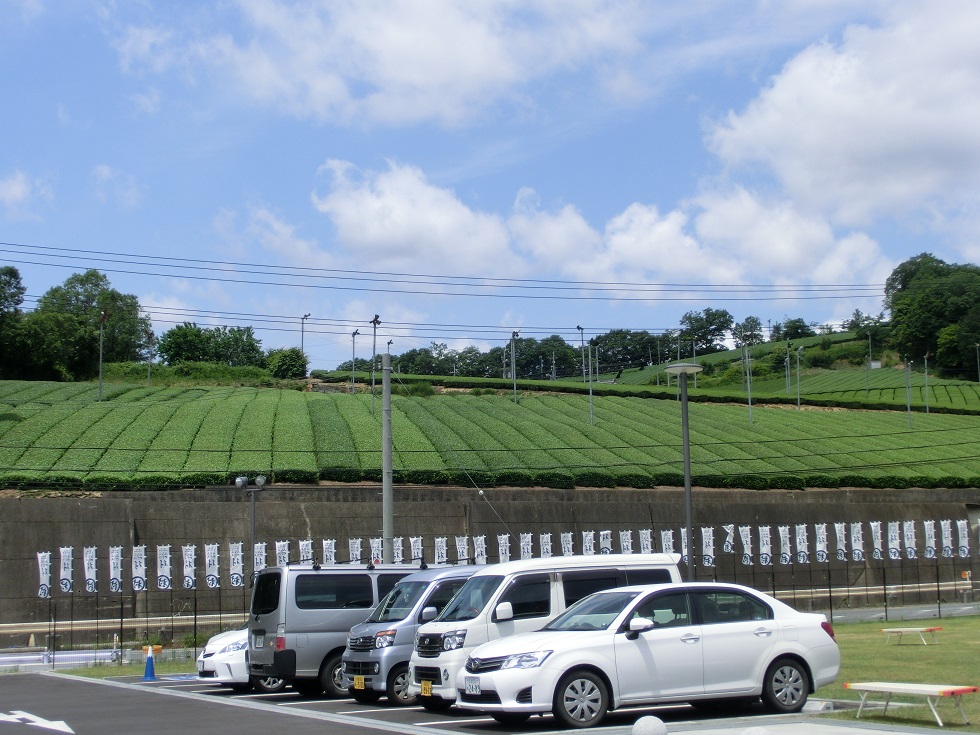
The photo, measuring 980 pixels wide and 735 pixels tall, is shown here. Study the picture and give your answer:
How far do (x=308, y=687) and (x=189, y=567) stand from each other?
16694mm

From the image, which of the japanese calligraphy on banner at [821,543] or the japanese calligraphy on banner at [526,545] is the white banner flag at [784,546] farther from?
the japanese calligraphy on banner at [526,545]

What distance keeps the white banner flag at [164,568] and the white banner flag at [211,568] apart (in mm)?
1221

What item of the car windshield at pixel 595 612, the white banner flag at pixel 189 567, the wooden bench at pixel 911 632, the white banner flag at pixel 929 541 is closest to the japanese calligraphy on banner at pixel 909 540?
the white banner flag at pixel 929 541

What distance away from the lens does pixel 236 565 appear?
33500mm

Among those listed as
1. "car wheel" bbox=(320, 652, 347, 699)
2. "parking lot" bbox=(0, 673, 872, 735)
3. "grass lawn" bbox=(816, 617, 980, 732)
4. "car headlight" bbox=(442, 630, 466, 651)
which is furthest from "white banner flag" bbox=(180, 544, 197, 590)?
"car headlight" bbox=(442, 630, 466, 651)

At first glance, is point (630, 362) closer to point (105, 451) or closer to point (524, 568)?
point (105, 451)

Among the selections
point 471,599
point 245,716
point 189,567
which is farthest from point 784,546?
point 245,716

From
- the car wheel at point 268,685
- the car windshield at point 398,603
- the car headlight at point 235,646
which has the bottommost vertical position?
the car wheel at point 268,685

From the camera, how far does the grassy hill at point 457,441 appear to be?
43469mm

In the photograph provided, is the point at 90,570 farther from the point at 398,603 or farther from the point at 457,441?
the point at 457,441

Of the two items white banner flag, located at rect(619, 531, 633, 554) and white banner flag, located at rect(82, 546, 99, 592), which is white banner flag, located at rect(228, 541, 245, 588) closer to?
white banner flag, located at rect(82, 546, 99, 592)

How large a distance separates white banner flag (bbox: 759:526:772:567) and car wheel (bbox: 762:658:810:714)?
2990 cm

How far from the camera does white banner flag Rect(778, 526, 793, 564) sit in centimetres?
4194

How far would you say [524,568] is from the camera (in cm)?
1418
